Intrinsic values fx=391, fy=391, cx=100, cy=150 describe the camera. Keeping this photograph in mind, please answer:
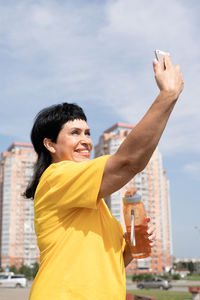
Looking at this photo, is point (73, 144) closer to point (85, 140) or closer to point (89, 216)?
point (85, 140)

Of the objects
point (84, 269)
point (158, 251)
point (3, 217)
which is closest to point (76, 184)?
point (84, 269)

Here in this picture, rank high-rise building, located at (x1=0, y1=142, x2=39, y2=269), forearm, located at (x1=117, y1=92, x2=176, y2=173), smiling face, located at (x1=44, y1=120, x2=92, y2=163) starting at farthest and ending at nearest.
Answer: high-rise building, located at (x1=0, y1=142, x2=39, y2=269)
smiling face, located at (x1=44, y1=120, x2=92, y2=163)
forearm, located at (x1=117, y1=92, x2=176, y2=173)

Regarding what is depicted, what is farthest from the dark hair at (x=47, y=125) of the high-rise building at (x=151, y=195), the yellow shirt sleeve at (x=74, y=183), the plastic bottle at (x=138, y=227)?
the high-rise building at (x=151, y=195)

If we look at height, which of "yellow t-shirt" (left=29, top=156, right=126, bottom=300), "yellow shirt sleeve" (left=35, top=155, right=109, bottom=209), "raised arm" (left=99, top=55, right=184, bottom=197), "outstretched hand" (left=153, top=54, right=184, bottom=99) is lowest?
"yellow t-shirt" (left=29, top=156, right=126, bottom=300)

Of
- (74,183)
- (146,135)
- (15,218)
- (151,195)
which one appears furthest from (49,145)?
(15,218)

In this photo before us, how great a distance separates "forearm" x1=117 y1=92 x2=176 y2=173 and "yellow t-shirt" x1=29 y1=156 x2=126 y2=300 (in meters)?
0.16

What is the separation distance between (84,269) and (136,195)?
59 cm

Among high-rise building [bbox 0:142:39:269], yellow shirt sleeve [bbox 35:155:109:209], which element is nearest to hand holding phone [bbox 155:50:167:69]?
yellow shirt sleeve [bbox 35:155:109:209]

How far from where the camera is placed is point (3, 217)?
77.5 m

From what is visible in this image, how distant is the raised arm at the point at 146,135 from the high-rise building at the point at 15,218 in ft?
242

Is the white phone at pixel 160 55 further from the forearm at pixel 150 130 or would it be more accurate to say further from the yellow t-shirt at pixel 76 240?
the yellow t-shirt at pixel 76 240

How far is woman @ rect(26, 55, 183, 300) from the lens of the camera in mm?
1506

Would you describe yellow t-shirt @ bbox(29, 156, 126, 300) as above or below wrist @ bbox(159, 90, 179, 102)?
below

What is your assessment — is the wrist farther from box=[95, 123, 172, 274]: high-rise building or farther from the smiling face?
box=[95, 123, 172, 274]: high-rise building
